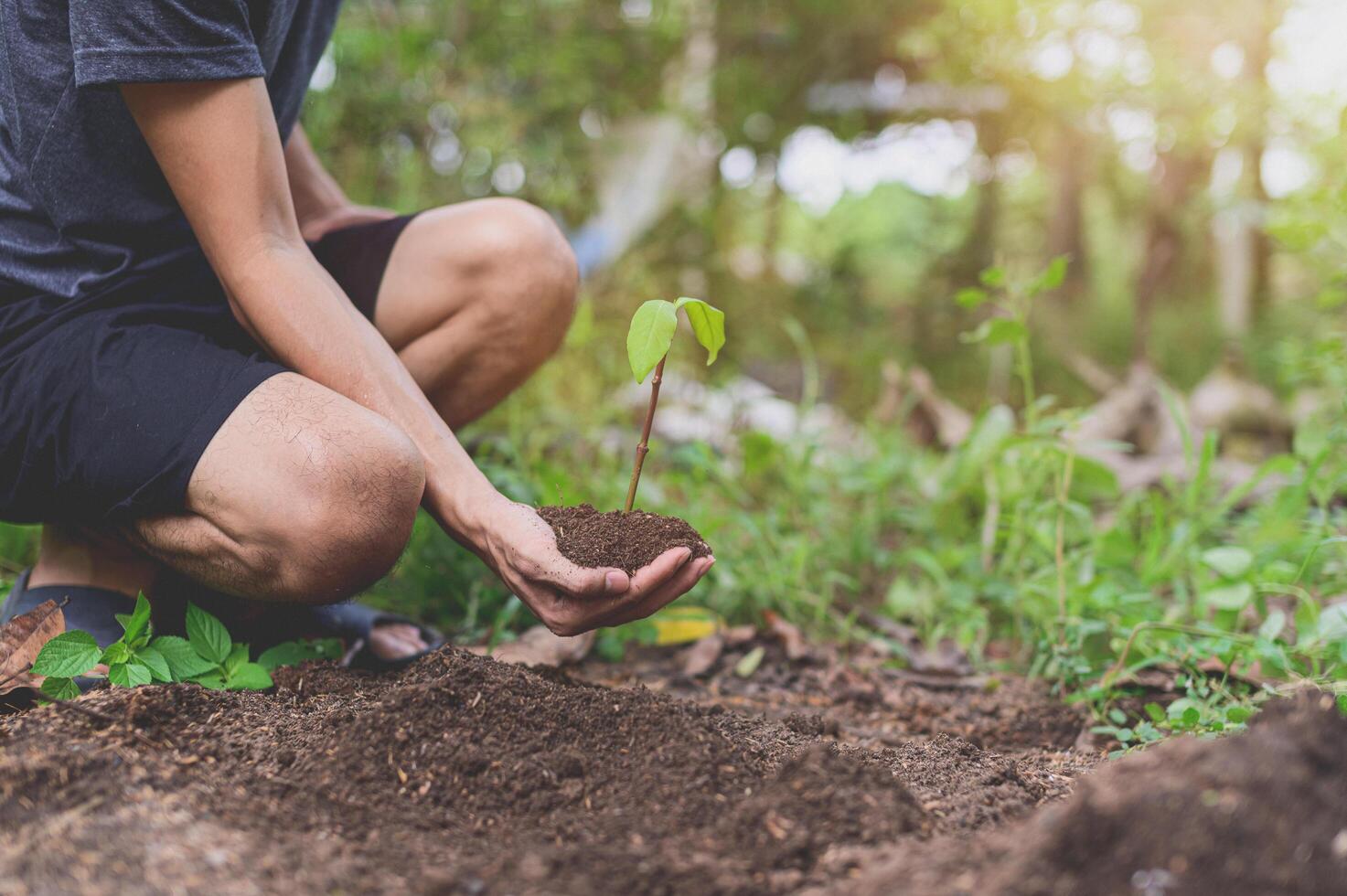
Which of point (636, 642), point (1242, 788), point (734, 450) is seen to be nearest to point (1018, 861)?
point (1242, 788)

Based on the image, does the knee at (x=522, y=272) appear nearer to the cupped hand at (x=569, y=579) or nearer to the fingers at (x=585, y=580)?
the cupped hand at (x=569, y=579)

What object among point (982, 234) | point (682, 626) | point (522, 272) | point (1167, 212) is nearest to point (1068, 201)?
point (982, 234)

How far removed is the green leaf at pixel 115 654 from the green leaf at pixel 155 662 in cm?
1

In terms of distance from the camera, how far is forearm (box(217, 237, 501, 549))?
1603 mm

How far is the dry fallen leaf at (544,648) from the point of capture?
202cm

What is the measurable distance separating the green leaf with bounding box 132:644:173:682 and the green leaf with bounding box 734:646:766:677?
3.62 feet

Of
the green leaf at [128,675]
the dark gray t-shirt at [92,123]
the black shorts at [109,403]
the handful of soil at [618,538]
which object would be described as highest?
the dark gray t-shirt at [92,123]

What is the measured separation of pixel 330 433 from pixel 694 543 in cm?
55

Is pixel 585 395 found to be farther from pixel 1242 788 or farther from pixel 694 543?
pixel 1242 788

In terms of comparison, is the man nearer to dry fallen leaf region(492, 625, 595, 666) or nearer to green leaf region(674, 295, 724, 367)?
green leaf region(674, 295, 724, 367)

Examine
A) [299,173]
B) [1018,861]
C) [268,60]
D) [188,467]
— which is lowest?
[1018,861]

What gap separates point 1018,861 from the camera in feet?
3.13

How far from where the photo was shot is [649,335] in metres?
1.39

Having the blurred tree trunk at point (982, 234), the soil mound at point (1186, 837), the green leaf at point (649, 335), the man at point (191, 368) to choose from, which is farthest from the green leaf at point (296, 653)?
the blurred tree trunk at point (982, 234)
